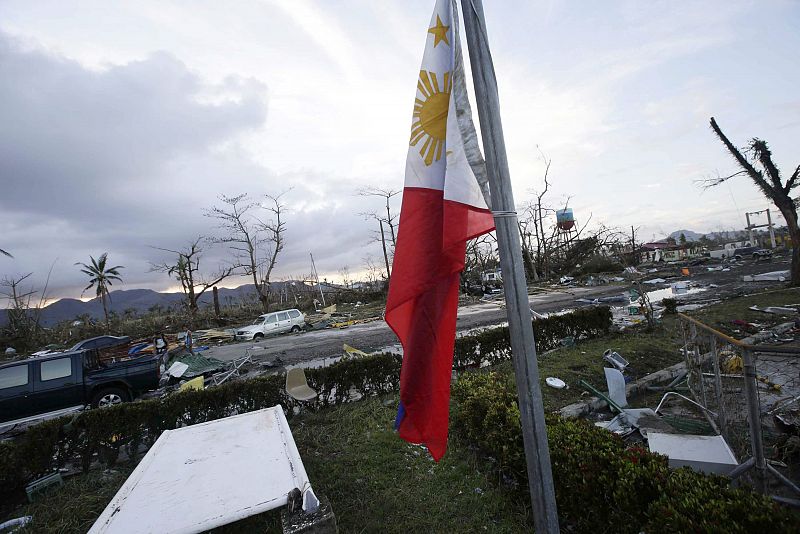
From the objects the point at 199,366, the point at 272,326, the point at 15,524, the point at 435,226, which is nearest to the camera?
the point at 435,226

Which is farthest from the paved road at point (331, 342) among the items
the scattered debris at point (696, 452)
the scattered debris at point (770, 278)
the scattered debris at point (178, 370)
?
the scattered debris at point (770, 278)

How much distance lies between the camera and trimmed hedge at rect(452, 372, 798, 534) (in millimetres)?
2053

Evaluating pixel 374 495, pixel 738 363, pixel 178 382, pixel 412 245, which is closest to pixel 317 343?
pixel 178 382

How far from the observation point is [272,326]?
20797 mm

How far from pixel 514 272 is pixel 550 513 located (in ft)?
3.75

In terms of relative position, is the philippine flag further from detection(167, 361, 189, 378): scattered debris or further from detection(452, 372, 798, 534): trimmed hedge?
detection(167, 361, 189, 378): scattered debris

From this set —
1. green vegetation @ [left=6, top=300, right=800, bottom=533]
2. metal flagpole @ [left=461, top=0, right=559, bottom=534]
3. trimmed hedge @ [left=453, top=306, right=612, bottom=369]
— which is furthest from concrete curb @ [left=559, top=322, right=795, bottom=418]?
metal flagpole @ [left=461, top=0, right=559, bottom=534]

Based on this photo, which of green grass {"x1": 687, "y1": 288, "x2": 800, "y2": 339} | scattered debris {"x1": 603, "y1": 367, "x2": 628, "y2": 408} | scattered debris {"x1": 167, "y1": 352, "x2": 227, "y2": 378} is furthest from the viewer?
scattered debris {"x1": 167, "y1": 352, "x2": 227, "y2": 378}

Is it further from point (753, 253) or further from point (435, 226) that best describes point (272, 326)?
point (753, 253)

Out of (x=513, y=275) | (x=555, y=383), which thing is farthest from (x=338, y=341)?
(x=513, y=275)

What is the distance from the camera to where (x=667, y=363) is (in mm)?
8203

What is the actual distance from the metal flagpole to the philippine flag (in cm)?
11

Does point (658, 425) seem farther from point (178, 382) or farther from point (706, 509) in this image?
point (178, 382)

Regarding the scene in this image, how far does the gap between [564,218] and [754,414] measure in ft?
136
